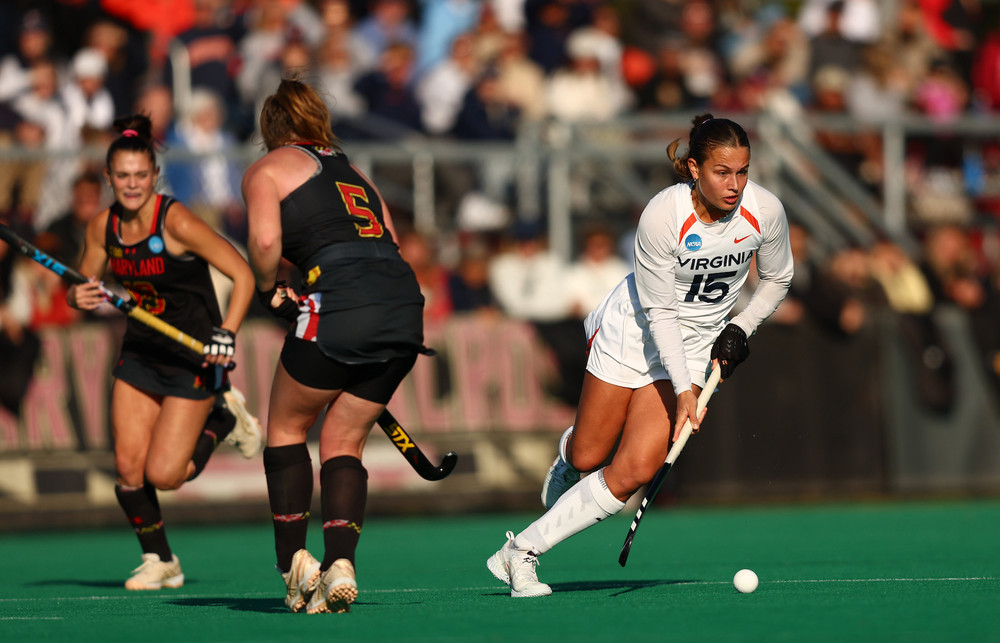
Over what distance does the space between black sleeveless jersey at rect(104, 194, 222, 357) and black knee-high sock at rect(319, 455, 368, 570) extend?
1773 mm

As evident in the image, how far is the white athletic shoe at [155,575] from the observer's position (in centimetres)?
777

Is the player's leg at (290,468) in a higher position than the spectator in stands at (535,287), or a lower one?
lower

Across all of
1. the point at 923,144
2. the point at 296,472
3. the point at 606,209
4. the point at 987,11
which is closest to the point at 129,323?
the point at 296,472

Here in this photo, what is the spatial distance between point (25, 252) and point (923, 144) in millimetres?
9428

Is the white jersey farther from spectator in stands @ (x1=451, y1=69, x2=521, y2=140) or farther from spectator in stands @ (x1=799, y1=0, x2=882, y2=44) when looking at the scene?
spectator in stands @ (x1=799, y1=0, x2=882, y2=44)

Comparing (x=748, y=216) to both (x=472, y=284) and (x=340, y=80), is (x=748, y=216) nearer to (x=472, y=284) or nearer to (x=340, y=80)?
(x=472, y=284)

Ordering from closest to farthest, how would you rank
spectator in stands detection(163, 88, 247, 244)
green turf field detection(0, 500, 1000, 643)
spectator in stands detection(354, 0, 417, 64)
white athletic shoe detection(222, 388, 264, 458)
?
green turf field detection(0, 500, 1000, 643) → white athletic shoe detection(222, 388, 264, 458) → spectator in stands detection(163, 88, 247, 244) → spectator in stands detection(354, 0, 417, 64)

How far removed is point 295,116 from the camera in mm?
6250

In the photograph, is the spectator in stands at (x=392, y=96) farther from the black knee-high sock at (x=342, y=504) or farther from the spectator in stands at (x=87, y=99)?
the black knee-high sock at (x=342, y=504)

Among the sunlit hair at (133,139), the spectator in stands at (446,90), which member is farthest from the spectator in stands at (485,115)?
the sunlit hair at (133,139)

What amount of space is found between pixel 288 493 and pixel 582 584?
1.68 m

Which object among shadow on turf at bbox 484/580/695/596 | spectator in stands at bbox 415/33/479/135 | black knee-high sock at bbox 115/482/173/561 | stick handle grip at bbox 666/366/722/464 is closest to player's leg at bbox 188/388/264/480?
black knee-high sock at bbox 115/482/173/561

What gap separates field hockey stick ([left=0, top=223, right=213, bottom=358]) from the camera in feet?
23.2

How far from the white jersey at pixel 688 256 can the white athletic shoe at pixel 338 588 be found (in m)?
1.54
